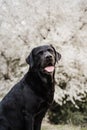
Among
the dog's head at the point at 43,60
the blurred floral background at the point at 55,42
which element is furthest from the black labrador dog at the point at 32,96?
the blurred floral background at the point at 55,42

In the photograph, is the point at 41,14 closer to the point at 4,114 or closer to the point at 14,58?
the point at 14,58

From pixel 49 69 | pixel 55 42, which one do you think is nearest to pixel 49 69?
pixel 49 69

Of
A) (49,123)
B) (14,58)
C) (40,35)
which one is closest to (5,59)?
(14,58)

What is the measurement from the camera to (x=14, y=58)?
13.1 metres

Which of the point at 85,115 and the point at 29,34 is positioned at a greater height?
the point at 29,34

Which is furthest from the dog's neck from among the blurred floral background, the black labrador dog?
the blurred floral background

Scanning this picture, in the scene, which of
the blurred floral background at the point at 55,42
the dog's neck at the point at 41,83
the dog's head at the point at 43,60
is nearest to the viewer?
the dog's head at the point at 43,60

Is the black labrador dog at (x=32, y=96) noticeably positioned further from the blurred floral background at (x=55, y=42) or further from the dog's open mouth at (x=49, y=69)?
the blurred floral background at (x=55, y=42)

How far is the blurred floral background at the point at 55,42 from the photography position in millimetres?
13016

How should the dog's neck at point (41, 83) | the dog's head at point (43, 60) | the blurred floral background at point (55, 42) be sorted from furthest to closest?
1. the blurred floral background at point (55, 42)
2. the dog's neck at point (41, 83)
3. the dog's head at point (43, 60)

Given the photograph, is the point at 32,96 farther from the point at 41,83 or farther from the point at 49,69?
the point at 49,69

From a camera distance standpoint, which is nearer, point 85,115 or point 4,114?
point 4,114

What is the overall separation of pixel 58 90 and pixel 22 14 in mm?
2007

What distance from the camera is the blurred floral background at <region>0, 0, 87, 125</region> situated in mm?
13016
